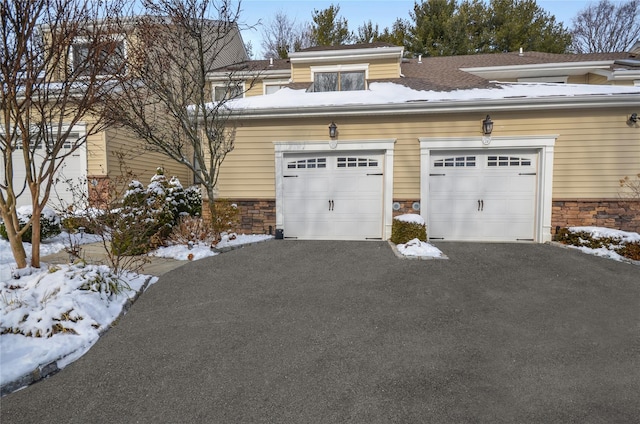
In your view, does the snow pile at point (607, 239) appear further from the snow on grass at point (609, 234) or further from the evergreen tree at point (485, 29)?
the evergreen tree at point (485, 29)

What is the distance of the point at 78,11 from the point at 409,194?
721cm

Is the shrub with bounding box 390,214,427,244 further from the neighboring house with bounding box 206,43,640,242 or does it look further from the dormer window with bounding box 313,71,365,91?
the dormer window with bounding box 313,71,365,91

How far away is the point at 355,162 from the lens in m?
8.60

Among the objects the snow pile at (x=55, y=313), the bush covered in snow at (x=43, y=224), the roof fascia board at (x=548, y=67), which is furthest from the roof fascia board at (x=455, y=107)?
the roof fascia board at (x=548, y=67)

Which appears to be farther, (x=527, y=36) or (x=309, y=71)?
(x=527, y=36)

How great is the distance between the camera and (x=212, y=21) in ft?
28.4

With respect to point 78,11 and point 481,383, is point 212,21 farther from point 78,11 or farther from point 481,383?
point 481,383

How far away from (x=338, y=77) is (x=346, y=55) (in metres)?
0.76

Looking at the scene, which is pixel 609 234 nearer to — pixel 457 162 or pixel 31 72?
pixel 457 162

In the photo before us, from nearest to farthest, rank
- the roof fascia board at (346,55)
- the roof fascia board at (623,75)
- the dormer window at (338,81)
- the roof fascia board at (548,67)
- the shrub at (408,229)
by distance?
the shrub at (408,229)
the roof fascia board at (346,55)
the roof fascia board at (623,75)
the dormer window at (338,81)
the roof fascia board at (548,67)

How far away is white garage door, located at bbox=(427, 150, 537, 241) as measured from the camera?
8219 mm

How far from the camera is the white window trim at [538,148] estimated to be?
26.2 feet

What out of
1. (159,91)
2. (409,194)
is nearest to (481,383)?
(409,194)

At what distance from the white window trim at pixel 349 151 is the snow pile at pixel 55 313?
4497mm
